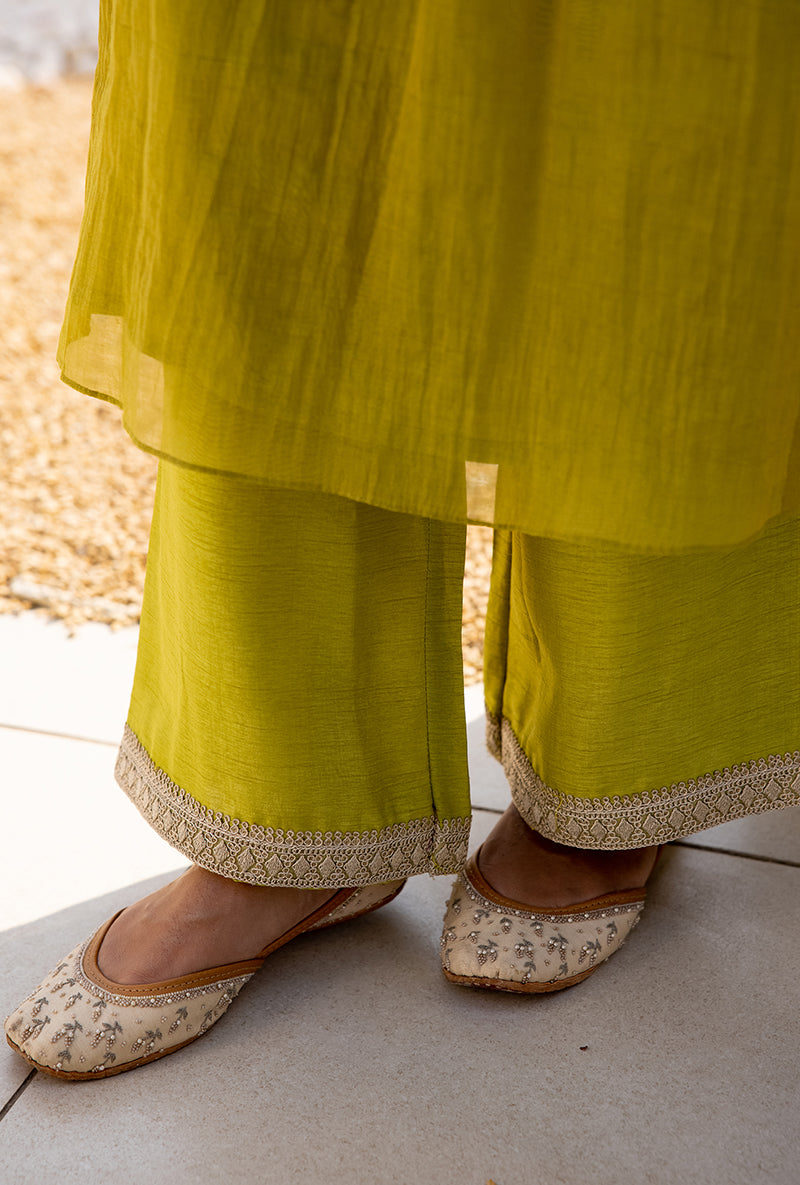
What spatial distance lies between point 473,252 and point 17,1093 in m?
0.74

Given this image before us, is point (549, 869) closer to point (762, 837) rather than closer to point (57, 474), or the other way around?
point (762, 837)

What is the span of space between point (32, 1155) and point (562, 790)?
1.68 feet

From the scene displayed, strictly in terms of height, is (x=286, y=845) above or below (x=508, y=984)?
above

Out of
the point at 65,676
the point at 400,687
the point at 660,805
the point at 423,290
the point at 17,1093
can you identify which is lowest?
the point at 17,1093

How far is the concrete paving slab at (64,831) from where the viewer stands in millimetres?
1088

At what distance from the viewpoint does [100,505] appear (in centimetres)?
203

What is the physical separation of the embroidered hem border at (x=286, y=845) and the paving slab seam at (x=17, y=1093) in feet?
0.71

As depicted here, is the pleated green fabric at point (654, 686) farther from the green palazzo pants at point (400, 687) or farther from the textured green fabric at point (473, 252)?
the textured green fabric at point (473, 252)

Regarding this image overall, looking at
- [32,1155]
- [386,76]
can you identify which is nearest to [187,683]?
[32,1155]

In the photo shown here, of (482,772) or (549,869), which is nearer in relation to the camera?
A: (549,869)

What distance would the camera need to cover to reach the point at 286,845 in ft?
2.85

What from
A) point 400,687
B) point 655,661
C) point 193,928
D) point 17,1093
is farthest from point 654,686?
point 17,1093

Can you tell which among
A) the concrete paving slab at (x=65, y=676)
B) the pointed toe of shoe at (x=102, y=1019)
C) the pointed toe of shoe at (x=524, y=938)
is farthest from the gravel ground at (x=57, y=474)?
the pointed toe of shoe at (x=102, y=1019)

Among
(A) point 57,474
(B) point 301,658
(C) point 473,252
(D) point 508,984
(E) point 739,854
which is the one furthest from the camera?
(A) point 57,474
